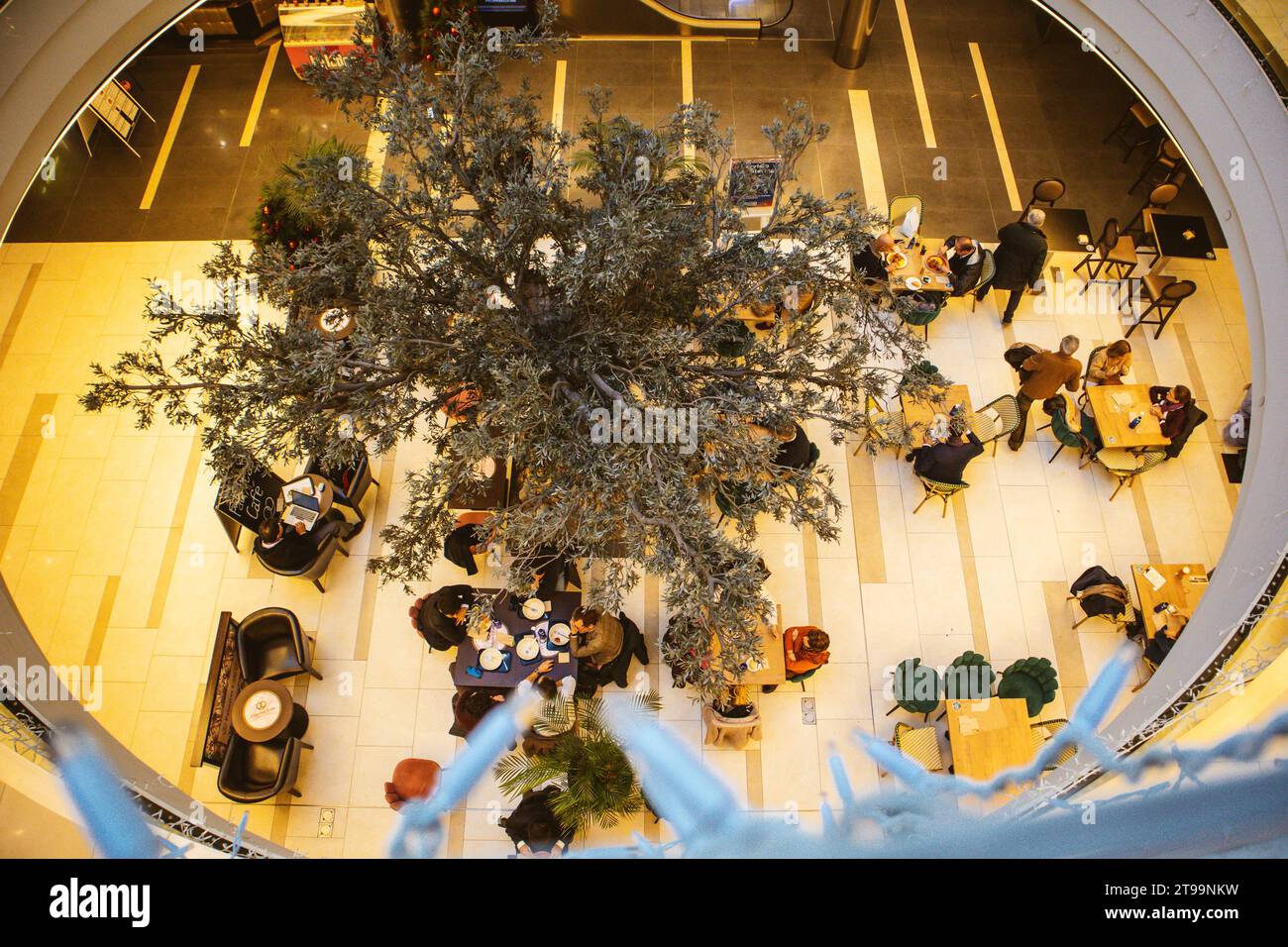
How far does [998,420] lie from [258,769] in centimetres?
800

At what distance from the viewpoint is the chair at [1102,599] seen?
26.6ft

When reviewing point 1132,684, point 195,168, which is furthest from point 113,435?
point 1132,684

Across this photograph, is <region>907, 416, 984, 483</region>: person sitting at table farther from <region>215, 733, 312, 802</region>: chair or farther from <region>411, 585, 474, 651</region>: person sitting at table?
<region>215, 733, 312, 802</region>: chair

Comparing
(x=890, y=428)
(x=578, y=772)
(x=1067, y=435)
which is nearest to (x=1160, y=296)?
(x=1067, y=435)

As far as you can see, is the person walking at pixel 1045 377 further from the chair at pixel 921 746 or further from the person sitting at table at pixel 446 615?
the person sitting at table at pixel 446 615

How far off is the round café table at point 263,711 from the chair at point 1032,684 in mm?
6453

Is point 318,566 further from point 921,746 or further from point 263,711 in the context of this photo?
point 921,746

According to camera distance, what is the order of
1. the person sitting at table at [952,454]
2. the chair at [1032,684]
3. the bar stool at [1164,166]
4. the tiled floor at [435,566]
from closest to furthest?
the chair at [1032,684] < the tiled floor at [435,566] < the person sitting at table at [952,454] < the bar stool at [1164,166]

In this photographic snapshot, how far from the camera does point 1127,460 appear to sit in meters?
8.99

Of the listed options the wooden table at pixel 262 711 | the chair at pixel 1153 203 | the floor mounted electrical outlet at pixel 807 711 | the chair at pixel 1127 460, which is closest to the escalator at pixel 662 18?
the chair at pixel 1153 203

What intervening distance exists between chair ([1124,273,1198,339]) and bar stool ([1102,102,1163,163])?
2541 mm

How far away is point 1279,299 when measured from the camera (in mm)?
7086
